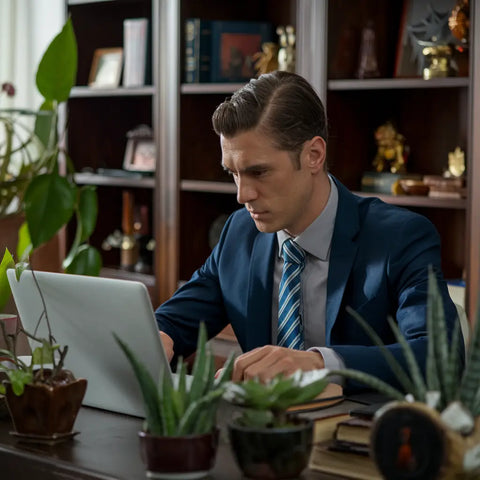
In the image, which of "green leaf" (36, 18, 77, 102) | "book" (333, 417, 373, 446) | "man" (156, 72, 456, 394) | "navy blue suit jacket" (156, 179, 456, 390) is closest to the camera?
"book" (333, 417, 373, 446)

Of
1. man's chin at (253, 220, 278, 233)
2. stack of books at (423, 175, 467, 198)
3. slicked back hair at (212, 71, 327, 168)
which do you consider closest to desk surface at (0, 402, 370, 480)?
man's chin at (253, 220, 278, 233)

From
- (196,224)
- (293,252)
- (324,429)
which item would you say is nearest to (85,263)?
(196,224)

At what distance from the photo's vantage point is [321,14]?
10.7 feet

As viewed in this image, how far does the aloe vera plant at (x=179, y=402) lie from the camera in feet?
4.04

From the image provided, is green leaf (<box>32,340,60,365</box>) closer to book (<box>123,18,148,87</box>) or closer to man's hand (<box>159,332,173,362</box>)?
man's hand (<box>159,332,173,362</box>)

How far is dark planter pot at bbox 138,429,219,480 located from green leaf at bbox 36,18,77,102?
1.41 metres

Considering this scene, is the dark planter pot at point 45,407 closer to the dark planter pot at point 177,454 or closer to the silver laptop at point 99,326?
the silver laptop at point 99,326

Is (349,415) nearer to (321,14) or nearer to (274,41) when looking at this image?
(321,14)

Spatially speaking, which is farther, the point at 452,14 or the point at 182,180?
the point at 182,180

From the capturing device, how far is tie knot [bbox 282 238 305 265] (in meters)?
2.15

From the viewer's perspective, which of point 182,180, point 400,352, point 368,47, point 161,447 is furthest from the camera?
point 182,180

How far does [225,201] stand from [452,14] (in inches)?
50.3

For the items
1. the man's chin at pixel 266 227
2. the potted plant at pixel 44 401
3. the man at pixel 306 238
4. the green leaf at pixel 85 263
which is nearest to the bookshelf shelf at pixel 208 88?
the green leaf at pixel 85 263

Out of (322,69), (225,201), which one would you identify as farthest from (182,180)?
(322,69)
